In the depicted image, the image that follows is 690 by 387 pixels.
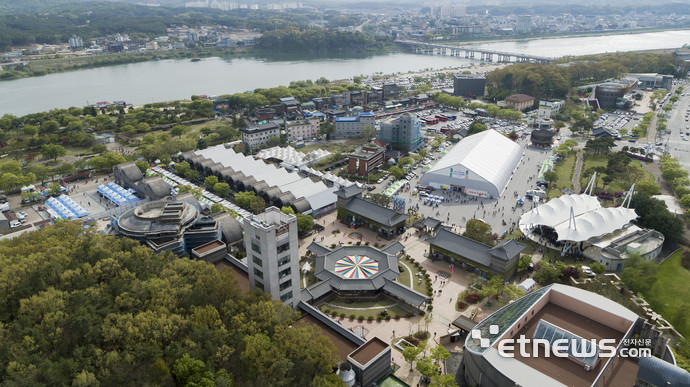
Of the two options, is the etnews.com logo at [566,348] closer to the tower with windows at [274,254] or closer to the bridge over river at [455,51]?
the tower with windows at [274,254]

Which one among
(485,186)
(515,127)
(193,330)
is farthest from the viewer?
(515,127)

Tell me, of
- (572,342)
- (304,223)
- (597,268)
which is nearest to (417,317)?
(572,342)

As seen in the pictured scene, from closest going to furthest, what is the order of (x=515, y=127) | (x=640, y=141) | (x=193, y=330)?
(x=193, y=330) < (x=640, y=141) < (x=515, y=127)

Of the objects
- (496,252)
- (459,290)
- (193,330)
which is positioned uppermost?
(193,330)

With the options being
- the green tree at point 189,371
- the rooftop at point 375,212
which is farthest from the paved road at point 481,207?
the green tree at point 189,371

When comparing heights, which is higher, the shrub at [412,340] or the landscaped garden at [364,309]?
the shrub at [412,340]

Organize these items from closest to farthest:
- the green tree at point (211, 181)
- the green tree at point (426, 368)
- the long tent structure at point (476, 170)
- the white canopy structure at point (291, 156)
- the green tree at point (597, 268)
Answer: the green tree at point (426, 368) < the green tree at point (597, 268) < the long tent structure at point (476, 170) < the green tree at point (211, 181) < the white canopy structure at point (291, 156)

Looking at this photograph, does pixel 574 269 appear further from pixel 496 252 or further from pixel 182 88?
pixel 182 88

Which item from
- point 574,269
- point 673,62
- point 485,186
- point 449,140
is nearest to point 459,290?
point 574,269
